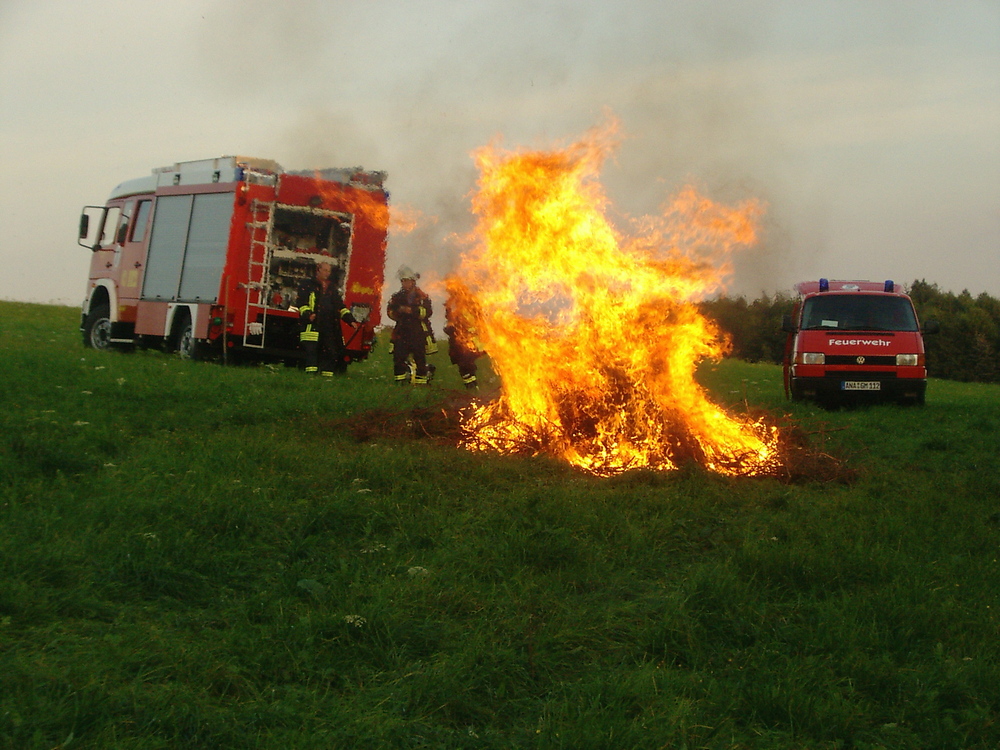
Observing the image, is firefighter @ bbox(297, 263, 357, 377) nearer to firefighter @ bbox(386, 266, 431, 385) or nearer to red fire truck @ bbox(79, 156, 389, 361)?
red fire truck @ bbox(79, 156, 389, 361)

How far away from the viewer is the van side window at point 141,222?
62.8 ft

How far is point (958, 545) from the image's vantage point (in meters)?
7.18

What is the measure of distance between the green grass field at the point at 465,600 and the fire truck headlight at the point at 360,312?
26.3ft

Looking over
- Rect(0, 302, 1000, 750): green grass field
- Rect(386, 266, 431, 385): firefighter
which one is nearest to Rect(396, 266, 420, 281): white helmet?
Rect(386, 266, 431, 385): firefighter

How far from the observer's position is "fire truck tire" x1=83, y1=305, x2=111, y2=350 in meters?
20.1

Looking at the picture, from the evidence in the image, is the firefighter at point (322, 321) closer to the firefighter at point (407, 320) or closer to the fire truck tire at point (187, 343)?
the firefighter at point (407, 320)

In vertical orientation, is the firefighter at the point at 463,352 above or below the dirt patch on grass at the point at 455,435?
above

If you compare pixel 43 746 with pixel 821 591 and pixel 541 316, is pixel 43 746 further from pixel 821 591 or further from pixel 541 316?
pixel 541 316

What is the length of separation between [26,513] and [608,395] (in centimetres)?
557

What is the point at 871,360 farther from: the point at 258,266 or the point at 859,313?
the point at 258,266

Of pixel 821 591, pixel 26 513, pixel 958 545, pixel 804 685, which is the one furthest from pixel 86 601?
pixel 958 545

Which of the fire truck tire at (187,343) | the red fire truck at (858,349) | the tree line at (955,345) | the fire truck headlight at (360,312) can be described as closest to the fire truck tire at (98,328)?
the fire truck tire at (187,343)

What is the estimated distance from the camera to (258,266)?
667 inches

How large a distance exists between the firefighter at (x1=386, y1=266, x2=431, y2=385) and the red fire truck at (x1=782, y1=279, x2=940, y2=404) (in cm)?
615
